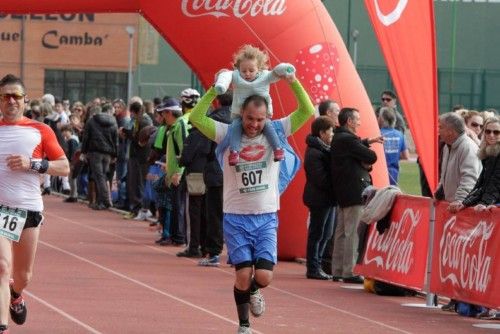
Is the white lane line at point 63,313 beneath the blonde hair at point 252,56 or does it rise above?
beneath

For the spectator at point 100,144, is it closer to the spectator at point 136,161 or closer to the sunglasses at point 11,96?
the spectator at point 136,161

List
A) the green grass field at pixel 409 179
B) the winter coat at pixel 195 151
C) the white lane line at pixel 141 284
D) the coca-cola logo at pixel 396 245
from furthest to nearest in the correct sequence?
1. the green grass field at pixel 409 179
2. the winter coat at pixel 195 151
3. the coca-cola logo at pixel 396 245
4. the white lane line at pixel 141 284

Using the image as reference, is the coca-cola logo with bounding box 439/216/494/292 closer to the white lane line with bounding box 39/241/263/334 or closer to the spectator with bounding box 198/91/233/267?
the white lane line with bounding box 39/241/263/334

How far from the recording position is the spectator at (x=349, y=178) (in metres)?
16.1

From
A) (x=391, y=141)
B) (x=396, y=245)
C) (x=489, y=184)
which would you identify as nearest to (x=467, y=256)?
(x=489, y=184)

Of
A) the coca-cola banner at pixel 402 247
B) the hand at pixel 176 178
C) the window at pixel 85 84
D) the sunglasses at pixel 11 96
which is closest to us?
the sunglasses at pixel 11 96

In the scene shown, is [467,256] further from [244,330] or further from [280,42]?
[280,42]

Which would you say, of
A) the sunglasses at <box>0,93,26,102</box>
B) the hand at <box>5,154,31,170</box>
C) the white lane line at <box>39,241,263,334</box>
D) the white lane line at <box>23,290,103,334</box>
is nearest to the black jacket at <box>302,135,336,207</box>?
the white lane line at <box>39,241,263,334</box>

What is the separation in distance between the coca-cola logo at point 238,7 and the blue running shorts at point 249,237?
7.92m

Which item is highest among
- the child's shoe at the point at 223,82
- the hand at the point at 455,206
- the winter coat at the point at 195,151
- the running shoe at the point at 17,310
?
the child's shoe at the point at 223,82

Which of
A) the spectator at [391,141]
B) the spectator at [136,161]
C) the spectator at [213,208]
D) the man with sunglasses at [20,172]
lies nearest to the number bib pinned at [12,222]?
the man with sunglasses at [20,172]

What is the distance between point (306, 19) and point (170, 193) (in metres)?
3.02

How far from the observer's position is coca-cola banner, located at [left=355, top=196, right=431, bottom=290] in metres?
14.7

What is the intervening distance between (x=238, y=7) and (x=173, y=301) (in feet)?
19.2
